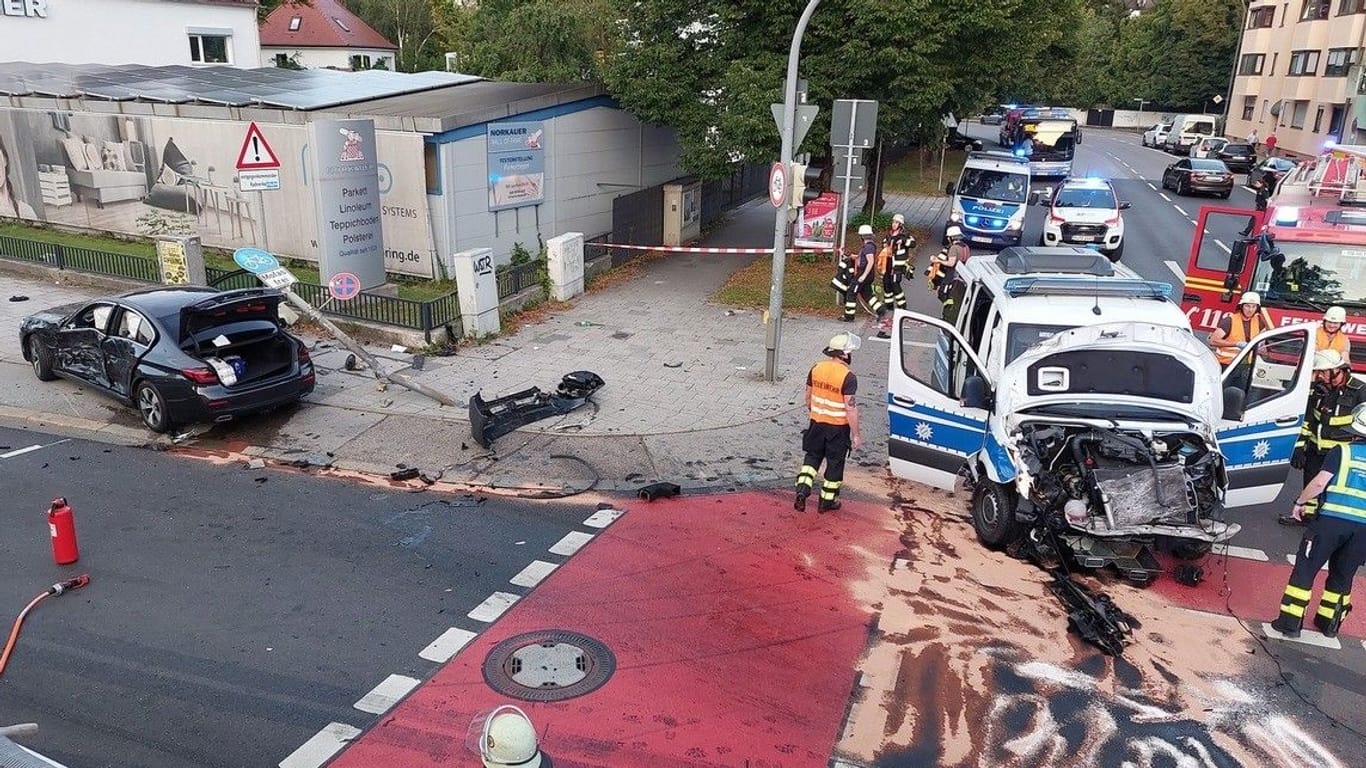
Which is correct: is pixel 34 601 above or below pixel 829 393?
below

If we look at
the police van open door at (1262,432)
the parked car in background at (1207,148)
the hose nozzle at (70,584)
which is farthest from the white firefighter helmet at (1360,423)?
the parked car in background at (1207,148)

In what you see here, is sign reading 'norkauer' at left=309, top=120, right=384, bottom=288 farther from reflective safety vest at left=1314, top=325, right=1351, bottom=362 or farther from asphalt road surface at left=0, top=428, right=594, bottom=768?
reflective safety vest at left=1314, top=325, right=1351, bottom=362

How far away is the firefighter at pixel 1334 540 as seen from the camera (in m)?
6.60

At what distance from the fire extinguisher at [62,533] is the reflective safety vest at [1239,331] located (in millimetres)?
11200

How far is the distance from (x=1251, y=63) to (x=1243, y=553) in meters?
60.9

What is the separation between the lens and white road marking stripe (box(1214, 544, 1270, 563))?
322 inches

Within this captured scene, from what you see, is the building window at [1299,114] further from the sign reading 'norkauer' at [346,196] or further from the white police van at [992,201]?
the sign reading 'norkauer' at [346,196]

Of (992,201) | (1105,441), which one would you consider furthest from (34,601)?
(992,201)

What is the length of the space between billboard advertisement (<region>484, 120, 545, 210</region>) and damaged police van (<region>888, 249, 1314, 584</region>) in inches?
387

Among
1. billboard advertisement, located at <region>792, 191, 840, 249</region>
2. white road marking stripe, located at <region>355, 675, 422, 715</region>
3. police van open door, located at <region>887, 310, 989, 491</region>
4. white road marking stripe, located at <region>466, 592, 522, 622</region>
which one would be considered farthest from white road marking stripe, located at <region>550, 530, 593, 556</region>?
billboard advertisement, located at <region>792, 191, 840, 249</region>

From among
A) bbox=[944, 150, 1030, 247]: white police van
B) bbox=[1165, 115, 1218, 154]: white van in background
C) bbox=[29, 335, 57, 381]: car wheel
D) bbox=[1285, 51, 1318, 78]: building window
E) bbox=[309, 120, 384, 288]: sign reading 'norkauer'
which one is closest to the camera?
bbox=[29, 335, 57, 381]: car wheel

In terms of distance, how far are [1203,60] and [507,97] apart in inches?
2546

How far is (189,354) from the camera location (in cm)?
1013

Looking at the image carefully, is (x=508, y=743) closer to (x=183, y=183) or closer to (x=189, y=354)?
(x=189, y=354)
